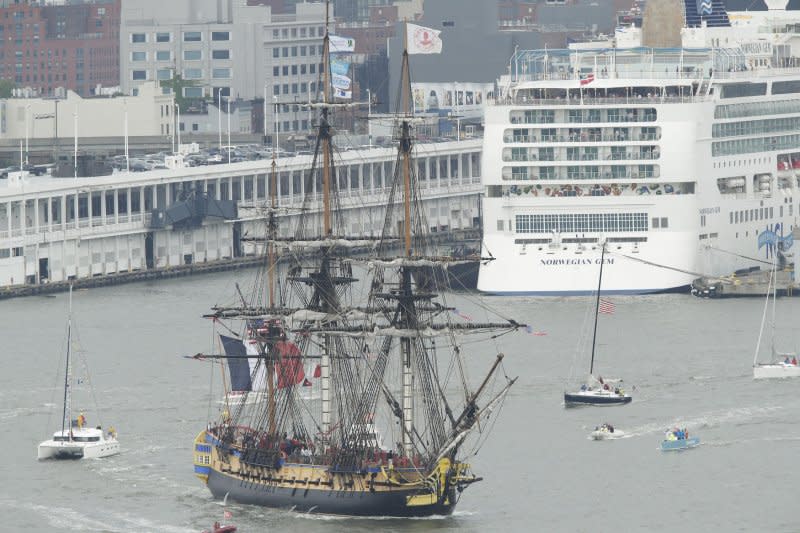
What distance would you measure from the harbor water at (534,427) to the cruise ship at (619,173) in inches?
92.7

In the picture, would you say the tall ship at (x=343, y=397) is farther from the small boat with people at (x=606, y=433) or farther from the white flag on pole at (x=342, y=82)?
the white flag on pole at (x=342, y=82)

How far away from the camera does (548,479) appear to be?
7069 cm

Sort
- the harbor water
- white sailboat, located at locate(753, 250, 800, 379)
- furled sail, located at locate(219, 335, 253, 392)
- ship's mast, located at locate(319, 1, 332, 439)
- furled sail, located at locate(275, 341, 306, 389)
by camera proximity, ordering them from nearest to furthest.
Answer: the harbor water
ship's mast, located at locate(319, 1, 332, 439)
furled sail, located at locate(275, 341, 306, 389)
furled sail, located at locate(219, 335, 253, 392)
white sailboat, located at locate(753, 250, 800, 379)

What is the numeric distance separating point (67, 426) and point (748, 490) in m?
18.3

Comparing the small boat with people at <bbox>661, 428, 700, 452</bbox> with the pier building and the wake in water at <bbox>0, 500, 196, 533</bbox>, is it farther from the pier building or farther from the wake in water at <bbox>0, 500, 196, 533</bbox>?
the pier building

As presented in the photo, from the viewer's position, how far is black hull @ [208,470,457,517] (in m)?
66.7

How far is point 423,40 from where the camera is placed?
185 metres

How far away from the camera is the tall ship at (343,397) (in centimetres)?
6725

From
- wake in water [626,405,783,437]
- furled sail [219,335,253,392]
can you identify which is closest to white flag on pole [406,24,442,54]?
wake in water [626,405,783,437]

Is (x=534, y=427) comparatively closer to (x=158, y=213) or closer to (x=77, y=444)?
(x=77, y=444)

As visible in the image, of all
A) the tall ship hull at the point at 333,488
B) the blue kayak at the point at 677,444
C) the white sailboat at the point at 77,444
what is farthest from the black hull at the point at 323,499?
the blue kayak at the point at 677,444

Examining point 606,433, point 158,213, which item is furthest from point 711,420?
point 158,213

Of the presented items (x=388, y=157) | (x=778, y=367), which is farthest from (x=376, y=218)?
(x=778, y=367)

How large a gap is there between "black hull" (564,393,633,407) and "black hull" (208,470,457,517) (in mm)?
15401
